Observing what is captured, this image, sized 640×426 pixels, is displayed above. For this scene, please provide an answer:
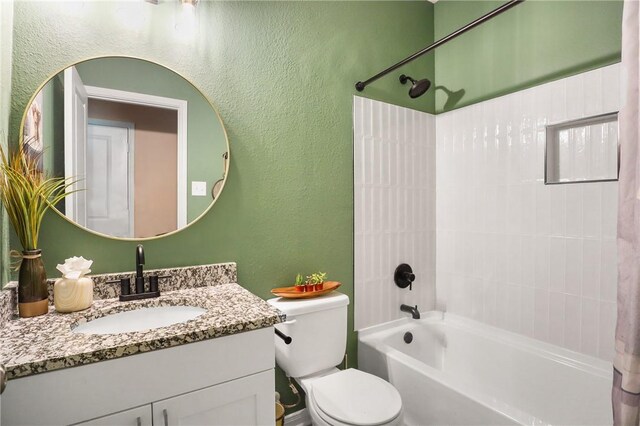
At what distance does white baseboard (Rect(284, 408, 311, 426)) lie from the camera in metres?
1.84

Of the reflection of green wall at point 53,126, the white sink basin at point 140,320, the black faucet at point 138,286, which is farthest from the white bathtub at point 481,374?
the reflection of green wall at point 53,126

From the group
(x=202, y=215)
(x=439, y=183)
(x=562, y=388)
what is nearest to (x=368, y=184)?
(x=439, y=183)

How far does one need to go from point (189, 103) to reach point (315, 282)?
111cm

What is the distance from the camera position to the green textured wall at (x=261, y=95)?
4.36ft

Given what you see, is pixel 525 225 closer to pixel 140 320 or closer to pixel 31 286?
pixel 140 320

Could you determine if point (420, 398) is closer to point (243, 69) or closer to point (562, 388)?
point (562, 388)

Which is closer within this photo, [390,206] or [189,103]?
[189,103]

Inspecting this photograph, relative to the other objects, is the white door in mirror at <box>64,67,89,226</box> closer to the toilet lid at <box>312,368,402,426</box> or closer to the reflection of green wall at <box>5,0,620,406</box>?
the reflection of green wall at <box>5,0,620,406</box>

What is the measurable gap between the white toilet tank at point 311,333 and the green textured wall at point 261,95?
26cm

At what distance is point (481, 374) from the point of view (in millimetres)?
2025

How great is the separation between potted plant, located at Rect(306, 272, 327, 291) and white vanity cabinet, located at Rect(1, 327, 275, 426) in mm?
651

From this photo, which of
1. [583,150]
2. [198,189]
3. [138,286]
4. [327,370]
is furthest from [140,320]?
[583,150]

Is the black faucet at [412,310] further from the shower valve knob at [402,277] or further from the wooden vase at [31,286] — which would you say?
the wooden vase at [31,286]

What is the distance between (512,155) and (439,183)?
55 cm
